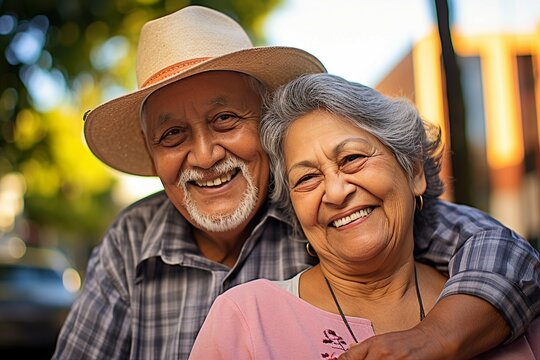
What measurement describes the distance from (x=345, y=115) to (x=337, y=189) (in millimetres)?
240

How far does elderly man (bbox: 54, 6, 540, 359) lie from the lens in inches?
111

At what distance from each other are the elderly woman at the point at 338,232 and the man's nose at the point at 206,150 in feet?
0.81

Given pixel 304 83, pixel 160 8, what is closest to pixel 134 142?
pixel 304 83

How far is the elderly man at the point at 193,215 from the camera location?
2811 mm

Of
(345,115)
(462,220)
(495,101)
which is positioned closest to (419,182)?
(462,220)

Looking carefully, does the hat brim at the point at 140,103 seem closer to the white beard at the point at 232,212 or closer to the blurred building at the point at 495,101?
the white beard at the point at 232,212

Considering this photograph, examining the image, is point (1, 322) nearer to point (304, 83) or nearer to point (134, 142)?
point (134, 142)

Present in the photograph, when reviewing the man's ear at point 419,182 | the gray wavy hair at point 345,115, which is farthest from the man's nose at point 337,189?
the man's ear at point 419,182

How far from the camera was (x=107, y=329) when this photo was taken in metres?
2.99

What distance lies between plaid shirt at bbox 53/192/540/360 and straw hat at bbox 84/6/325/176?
0.36m

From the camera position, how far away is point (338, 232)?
2.39 metres

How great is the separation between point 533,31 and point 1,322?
11.1m

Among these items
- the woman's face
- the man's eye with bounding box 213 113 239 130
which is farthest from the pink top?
the man's eye with bounding box 213 113 239 130

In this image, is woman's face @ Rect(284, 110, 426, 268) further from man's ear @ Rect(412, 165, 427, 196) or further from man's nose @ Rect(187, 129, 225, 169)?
man's nose @ Rect(187, 129, 225, 169)
